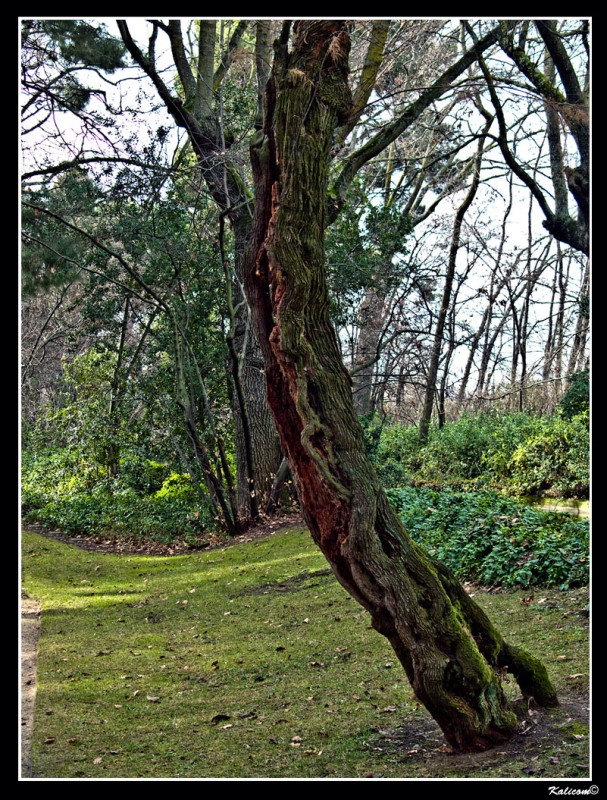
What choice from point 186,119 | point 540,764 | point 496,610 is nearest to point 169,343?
point 186,119

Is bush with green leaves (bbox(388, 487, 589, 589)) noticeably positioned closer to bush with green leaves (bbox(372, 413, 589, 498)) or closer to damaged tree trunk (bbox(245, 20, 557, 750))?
bush with green leaves (bbox(372, 413, 589, 498))

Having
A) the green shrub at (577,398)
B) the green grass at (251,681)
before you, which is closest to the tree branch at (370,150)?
the green grass at (251,681)

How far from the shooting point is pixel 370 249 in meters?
12.6

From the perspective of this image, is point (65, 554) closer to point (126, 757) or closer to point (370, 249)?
point (370, 249)

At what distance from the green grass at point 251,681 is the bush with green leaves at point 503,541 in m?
0.28

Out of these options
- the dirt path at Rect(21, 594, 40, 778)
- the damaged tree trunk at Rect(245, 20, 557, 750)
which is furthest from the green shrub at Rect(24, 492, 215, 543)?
the damaged tree trunk at Rect(245, 20, 557, 750)

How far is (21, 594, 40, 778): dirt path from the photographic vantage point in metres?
4.40

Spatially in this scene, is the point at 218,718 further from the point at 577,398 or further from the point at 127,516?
the point at 577,398

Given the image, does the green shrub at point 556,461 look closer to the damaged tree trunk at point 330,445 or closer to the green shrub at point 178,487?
the green shrub at point 178,487

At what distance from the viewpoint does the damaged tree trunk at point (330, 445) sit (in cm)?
373

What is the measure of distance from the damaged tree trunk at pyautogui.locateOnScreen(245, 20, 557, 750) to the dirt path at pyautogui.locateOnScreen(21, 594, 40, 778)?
2128 mm

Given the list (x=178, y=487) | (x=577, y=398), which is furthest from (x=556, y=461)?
(x=178, y=487)

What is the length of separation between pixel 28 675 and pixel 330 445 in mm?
3965

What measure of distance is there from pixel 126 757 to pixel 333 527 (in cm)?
185
